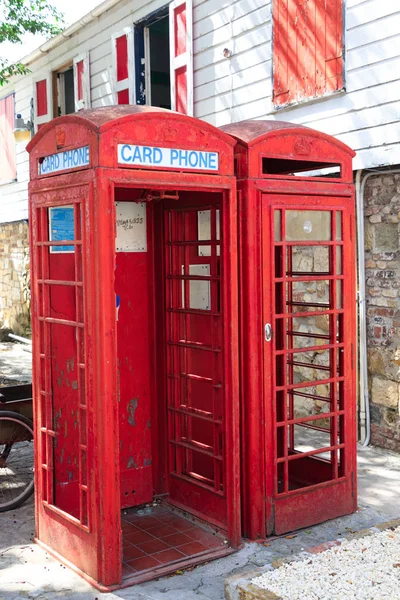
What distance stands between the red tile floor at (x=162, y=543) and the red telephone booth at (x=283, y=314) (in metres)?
0.34

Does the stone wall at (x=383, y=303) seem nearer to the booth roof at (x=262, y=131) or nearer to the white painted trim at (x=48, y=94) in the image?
the booth roof at (x=262, y=131)

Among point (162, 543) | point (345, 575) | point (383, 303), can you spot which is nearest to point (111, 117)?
point (162, 543)

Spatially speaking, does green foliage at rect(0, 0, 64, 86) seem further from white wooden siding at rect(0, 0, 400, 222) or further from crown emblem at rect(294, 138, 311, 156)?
crown emblem at rect(294, 138, 311, 156)

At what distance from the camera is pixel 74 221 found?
444 cm

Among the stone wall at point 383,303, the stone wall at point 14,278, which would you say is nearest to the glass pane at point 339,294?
the stone wall at point 383,303

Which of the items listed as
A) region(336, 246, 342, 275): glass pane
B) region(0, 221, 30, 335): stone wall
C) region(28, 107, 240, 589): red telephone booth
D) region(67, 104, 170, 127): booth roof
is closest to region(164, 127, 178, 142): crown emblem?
region(28, 107, 240, 589): red telephone booth

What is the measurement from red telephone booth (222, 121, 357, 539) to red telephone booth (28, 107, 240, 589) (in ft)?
0.50

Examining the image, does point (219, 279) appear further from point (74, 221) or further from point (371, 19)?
point (371, 19)

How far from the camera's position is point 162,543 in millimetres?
4961

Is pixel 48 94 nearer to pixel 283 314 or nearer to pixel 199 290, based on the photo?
pixel 199 290

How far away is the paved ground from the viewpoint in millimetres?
4258

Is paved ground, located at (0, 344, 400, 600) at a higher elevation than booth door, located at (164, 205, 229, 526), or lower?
lower

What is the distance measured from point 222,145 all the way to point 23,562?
9.61 feet

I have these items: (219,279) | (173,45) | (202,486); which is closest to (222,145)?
(219,279)
